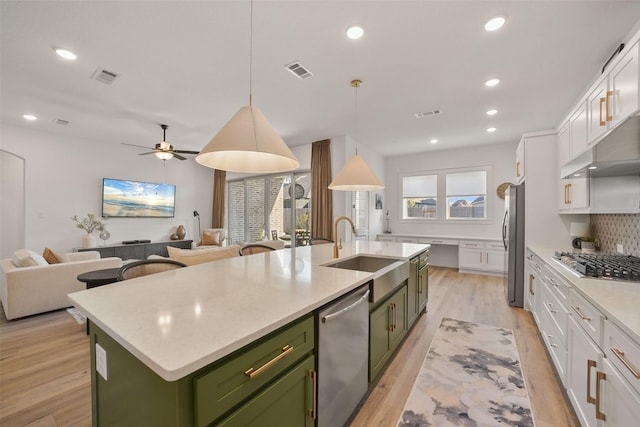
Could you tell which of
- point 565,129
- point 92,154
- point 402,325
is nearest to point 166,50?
point 402,325

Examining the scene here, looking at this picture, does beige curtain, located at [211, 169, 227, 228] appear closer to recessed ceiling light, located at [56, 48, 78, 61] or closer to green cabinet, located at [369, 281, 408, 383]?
recessed ceiling light, located at [56, 48, 78, 61]

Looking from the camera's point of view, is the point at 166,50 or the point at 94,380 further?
the point at 166,50

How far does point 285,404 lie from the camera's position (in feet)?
3.57

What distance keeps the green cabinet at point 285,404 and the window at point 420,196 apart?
6255mm

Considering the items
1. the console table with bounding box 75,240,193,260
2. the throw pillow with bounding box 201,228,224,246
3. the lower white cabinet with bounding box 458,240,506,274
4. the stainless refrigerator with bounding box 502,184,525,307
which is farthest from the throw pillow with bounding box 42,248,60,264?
the lower white cabinet with bounding box 458,240,506,274

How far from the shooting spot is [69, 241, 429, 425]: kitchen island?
30.4 inches

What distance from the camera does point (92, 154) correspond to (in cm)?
570

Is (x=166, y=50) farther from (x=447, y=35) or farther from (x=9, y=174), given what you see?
(x=9, y=174)

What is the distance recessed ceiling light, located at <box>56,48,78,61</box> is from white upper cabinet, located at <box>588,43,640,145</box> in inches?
175

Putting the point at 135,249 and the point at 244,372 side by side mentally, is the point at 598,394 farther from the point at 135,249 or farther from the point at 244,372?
the point at 135,249

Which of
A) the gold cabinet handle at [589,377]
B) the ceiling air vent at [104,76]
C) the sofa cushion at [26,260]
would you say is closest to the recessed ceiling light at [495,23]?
the gold cabinet handle at [589,377]

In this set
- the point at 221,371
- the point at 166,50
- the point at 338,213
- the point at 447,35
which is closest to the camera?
the point at 221,371

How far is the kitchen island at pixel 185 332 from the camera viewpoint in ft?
2.53

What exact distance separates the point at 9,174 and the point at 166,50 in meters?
5.02
